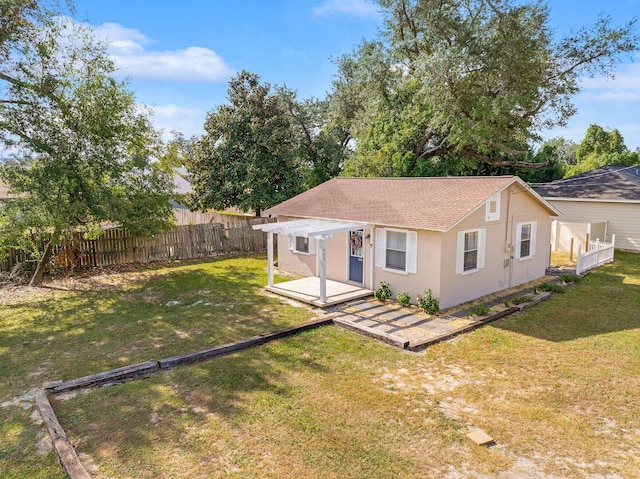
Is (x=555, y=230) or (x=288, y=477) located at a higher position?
(x=555, y=230)

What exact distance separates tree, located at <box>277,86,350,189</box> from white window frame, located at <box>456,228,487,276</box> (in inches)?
658

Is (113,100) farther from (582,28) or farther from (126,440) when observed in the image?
(582,28)

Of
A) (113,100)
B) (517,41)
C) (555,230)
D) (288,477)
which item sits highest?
(517,41)

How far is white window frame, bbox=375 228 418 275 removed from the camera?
1084cm

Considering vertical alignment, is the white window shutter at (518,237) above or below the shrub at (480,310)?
above

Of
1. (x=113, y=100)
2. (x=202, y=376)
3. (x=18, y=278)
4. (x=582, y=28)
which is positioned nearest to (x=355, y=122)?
(x=582, y=28)

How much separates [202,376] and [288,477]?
9.91 feet

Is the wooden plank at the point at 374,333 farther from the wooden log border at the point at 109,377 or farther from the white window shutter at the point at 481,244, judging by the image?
the white window shutter at the point at 481,244

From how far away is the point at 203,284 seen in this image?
13.6 meters

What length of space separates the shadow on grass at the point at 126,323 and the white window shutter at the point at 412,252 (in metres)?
3.10

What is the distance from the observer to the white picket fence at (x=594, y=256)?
14723mm

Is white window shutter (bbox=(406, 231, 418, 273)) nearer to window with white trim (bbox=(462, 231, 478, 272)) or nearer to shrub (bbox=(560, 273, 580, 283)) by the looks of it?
window with white trim (bbox=(462, 231, 478, 272))

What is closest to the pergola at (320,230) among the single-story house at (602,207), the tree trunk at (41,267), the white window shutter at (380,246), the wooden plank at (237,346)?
the white window shutter at (380,246)

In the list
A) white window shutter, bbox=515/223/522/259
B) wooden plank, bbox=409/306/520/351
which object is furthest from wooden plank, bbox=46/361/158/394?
white window shutter, bbox=515/223/522/259
